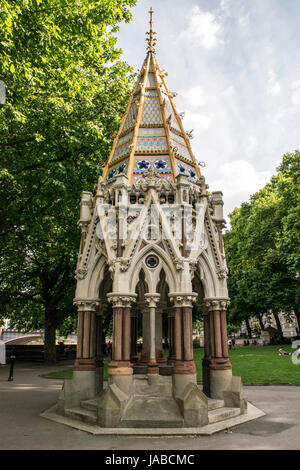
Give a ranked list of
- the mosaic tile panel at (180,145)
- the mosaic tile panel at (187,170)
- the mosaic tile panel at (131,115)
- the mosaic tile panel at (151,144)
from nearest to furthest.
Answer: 1. the mosaic tile panel at (187,170)
2. the mosaic tile panel at (151,144)
3. the mosaic tile panel at (180,145)
4. the mosaic tile panel at (131,115)

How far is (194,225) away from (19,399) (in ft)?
28.7

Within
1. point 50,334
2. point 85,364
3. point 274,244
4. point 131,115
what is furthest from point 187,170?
point 274,244

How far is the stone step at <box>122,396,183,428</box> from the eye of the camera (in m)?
7.12

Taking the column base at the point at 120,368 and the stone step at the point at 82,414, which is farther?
the column base at the point at 120,368

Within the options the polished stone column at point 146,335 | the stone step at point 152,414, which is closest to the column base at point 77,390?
the polished stone column at point 146,335

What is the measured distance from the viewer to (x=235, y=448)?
19.8 ft

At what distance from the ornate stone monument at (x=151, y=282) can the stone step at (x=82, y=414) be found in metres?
0.03

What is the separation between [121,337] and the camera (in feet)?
27.0

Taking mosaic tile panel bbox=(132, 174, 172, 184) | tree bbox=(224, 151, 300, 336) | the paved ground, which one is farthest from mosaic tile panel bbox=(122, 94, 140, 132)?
tree bbox=(224, 151, 300, 336)

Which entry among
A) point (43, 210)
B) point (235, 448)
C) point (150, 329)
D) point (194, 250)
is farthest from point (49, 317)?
point (235, 448)

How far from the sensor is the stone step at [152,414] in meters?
7.12

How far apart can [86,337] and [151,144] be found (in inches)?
254

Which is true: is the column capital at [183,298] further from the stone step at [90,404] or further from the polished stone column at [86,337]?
the stone step at [90,404]

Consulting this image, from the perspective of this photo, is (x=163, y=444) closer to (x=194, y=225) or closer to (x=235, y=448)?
(x=235, y=448)
